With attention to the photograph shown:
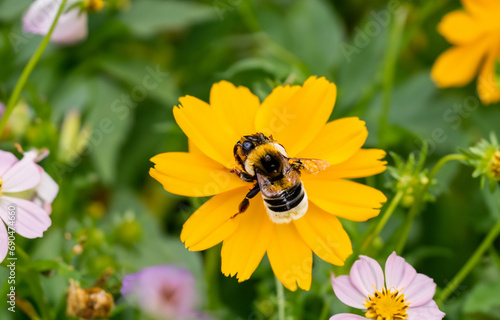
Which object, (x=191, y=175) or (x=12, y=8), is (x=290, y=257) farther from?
(x=12, y=8)

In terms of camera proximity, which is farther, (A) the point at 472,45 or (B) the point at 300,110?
(A) the point at 472,45

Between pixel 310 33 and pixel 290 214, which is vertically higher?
pixel 290 214

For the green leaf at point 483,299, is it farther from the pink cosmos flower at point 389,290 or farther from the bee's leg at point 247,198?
the bee's leg at point 247,198

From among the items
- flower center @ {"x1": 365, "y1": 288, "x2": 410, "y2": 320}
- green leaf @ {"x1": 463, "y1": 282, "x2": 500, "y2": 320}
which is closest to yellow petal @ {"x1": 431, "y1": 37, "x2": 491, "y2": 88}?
green leaf @ {"x1": 463, "y1": 282, "x2": 500, "y2": 320}

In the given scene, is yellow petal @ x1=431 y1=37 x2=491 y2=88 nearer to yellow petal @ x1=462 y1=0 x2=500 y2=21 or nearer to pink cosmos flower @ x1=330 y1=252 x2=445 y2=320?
yellow petal @ x1=462 y1=0 x2=500 y2=21

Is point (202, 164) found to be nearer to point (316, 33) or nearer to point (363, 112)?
point (363, 112)

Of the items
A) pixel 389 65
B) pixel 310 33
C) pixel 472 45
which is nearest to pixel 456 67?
pixel 472 45

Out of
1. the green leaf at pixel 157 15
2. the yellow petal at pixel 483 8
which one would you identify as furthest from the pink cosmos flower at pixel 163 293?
the yellow petal at pixel 483 8
